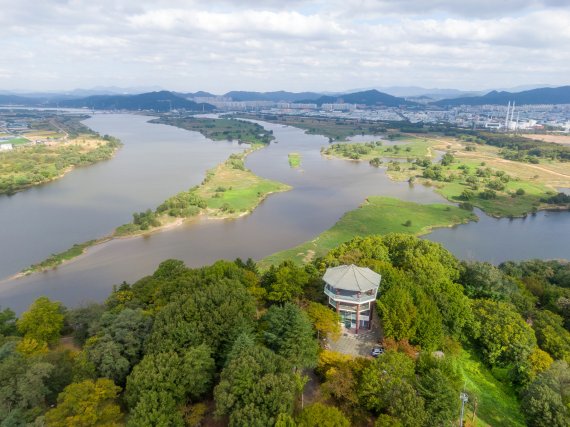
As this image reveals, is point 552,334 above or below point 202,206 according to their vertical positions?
above

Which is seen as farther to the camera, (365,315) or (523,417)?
(365,315)

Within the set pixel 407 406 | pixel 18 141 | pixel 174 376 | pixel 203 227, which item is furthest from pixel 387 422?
pixel 18 141

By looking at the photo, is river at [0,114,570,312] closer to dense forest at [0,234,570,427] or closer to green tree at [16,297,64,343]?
green tree at [16,297,64,343]

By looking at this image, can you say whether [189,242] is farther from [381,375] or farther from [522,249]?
[522,249]

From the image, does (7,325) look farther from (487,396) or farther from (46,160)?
(46,160)

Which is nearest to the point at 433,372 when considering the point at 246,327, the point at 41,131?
the point at 246,327

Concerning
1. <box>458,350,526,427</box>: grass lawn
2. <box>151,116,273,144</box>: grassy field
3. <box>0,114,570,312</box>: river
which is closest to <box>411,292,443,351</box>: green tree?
<box>458,350,526,427</box>: grass lawn
